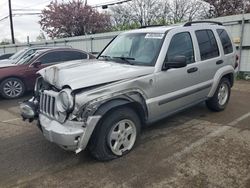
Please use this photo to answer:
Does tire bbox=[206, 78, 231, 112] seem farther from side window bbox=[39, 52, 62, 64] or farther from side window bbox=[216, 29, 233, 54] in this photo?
side window bbox=[39, 52, 62, 64]

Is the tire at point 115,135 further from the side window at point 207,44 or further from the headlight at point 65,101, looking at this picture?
the side window at point 207,44

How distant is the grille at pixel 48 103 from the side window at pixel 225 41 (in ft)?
12.3

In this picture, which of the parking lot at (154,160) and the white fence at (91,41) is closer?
the parking lot at (154,160)

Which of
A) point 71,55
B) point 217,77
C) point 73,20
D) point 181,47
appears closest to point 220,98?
point 217,77

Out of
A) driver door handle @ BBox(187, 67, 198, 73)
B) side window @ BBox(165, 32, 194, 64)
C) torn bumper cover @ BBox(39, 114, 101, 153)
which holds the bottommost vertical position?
torn bumper cover @ BBox(39, 114, 101, 153)

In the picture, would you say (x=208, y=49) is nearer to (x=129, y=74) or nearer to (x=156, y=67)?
(x=156, y=67)

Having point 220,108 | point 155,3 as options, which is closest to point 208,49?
point 220,108

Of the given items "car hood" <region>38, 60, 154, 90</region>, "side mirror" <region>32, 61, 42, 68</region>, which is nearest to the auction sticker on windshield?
"car hood" <region>38, 60, 154, 90</region>

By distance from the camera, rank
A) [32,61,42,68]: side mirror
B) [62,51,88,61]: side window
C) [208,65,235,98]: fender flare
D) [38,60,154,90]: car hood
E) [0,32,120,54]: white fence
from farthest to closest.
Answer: [0,32,120,54]: white fence, [62,51,88,61]: side window, [32,61,42,68]: side mirror, [208,65,235,98]: fender flare, [38,60,154,90]: car hood

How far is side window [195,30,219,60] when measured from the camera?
502 centimetres

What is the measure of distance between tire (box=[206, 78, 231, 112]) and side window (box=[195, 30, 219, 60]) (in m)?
0.75

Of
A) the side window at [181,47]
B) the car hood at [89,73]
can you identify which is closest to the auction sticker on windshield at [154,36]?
the side window at [181,47]

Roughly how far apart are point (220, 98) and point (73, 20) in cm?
2829

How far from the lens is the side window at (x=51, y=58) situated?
8.77 meters
